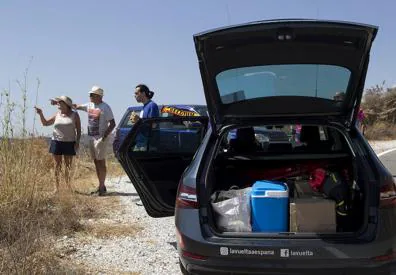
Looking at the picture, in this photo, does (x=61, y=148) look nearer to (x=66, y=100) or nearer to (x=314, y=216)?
(x=66, y=100)

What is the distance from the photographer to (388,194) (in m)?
3.92

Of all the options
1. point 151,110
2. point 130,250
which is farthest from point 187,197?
point 151,110

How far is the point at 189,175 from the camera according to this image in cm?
418

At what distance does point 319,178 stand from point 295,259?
1.01 m

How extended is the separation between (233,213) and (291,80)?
1.34m

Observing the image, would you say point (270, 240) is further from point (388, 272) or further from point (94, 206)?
point (94, 206)

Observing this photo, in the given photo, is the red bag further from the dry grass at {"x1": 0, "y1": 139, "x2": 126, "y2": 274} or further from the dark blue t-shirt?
the dark blue t-shirt

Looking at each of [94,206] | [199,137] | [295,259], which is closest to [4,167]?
[94,206]

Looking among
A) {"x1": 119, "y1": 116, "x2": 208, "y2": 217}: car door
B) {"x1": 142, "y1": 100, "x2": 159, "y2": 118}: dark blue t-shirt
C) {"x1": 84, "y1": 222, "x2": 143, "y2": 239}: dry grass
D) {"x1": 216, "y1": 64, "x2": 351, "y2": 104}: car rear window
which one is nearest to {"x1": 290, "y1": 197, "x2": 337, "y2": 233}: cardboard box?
{"x1": 216, "y1": 64, "x2": 351, "y2": 104}: car rear window

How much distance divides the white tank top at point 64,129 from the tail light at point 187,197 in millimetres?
5199

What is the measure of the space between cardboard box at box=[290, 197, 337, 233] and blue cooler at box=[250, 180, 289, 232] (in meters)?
0.07

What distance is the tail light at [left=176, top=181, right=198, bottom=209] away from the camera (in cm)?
401

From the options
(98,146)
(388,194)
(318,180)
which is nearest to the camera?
(388,194)

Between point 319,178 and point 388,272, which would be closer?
point 388,272
